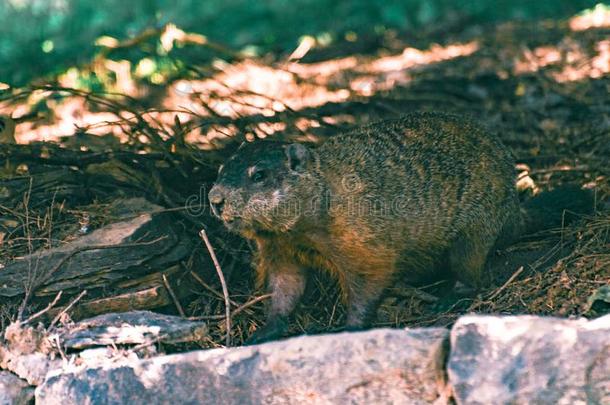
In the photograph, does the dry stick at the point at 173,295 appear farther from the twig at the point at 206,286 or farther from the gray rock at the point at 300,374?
the gray rock at the point at 300,374

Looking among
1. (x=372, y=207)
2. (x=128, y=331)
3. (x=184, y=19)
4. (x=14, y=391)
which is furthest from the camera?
(x=372, y=207)

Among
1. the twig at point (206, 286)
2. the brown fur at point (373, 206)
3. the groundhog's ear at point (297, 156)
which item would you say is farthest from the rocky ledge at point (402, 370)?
the groundhog's ear at point (297, 156)

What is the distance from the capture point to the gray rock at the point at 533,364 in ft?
14.8

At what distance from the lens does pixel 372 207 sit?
678cm

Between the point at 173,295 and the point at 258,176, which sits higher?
the point at 258,176

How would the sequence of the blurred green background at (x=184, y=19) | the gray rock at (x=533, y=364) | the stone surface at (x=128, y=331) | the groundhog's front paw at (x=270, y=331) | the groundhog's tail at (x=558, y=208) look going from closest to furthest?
the gray rock at (x=533, y=364) → the blurred green background at (x=184, y=19) → the stone surface at (x=128, y=331) → the groundhog's front paw at (x=270, y=331) → the groundhog's tail at (x=558, y=208)

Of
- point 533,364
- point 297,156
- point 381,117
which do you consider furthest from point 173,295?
point 381,117

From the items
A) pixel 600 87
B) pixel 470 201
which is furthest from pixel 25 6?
pixel 600 87

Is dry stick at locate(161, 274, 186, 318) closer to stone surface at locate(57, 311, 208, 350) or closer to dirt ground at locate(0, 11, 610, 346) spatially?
dirt ground at locate(0, 11, 610, 346)

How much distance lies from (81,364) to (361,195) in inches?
97.9

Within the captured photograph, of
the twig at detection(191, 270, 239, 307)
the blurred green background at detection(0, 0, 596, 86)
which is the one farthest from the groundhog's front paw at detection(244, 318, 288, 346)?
the blurred green background at detection(0, 0, 596, 86)

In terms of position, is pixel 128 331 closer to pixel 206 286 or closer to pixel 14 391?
pixel 14 391

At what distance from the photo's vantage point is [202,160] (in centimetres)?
779

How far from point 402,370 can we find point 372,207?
89.4 inches
